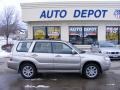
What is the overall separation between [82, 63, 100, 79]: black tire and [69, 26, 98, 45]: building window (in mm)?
15787

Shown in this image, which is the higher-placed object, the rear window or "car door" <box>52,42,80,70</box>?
the rear window

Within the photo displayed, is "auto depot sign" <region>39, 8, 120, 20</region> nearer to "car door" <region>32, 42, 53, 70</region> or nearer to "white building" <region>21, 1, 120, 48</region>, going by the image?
"white building" <region>21, 1, 120, 48</region>

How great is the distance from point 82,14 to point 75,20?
0.83 meters

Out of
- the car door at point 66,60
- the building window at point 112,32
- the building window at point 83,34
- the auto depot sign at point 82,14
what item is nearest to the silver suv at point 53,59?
the car door at point 66,60

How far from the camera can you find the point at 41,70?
498 inches

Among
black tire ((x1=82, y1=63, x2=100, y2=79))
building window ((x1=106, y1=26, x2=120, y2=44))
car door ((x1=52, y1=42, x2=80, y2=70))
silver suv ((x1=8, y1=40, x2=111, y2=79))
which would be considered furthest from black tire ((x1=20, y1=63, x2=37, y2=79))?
building window ((x1=106, y1=26, x2=120, y2=44))

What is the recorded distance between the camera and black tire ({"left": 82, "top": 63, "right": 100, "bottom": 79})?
12586mm

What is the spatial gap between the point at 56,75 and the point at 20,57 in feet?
6.62

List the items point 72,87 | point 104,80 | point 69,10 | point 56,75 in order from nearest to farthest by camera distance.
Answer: point 72,87, point 104,80, point 56,75, point 69,10

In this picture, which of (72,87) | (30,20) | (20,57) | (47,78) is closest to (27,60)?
(20,57)

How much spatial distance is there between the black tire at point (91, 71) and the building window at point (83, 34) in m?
15.8

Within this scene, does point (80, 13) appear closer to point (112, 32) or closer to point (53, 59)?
point (112, 32)

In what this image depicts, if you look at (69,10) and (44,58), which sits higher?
(69,10)

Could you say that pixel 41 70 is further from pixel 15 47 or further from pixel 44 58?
pixel 15 47
